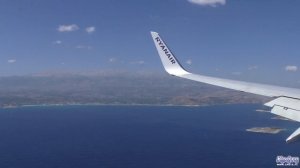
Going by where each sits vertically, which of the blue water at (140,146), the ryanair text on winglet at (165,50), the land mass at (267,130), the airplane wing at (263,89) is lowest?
the blue water at (140,146)

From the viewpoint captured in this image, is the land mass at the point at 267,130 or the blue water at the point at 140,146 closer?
the blue water at the point at 140,146

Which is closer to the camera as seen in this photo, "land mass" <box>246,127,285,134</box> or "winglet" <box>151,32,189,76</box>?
"winglet" <box>151,32,189,76</box>

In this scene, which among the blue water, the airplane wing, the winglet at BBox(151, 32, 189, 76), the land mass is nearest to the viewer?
the airplane wing

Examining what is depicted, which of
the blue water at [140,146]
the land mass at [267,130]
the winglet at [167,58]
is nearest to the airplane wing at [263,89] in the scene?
the winglet at [167,58]

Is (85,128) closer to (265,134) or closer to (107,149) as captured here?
(107,149)

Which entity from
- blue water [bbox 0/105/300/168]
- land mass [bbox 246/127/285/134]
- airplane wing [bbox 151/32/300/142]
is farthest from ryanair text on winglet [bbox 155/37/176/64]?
land mass [bbox 246/127/285/134]

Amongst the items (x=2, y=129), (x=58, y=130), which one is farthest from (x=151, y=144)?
(x=2, y=129)

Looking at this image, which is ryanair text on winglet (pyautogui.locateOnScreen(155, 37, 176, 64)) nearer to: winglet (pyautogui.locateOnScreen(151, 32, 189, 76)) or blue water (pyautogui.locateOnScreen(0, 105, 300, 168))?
winglet (pyautogui.locateOnScreen(151, 32, 189, 76))

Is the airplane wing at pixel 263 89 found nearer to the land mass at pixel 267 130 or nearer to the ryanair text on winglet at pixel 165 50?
the ryanair text on winglet at pixel 165 50
